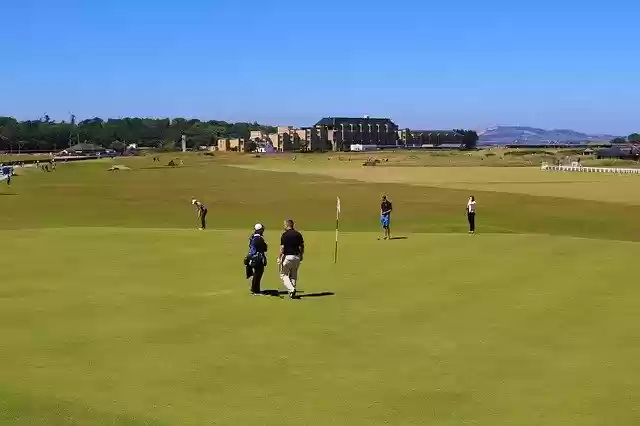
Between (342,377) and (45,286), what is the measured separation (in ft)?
35.9

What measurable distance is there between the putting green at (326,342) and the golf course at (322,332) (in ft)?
0.15

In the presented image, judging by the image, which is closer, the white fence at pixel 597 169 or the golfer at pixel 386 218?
the golfer at pixel 386 218

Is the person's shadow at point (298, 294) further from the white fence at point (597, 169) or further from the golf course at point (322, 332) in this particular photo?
the white fence at point (597, 169)

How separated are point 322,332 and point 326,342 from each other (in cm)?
79

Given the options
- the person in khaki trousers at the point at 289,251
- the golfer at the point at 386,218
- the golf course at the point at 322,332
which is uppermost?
the person in khaki trousers at the point at 289,251

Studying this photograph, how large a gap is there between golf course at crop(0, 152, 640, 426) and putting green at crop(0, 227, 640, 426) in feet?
0.15

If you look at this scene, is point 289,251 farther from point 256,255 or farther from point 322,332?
point 322,332

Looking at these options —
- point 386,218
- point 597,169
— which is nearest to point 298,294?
point 386,218

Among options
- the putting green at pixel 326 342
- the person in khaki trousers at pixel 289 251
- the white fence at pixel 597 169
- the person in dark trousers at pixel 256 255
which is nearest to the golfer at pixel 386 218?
the putting green at pixel 326 342

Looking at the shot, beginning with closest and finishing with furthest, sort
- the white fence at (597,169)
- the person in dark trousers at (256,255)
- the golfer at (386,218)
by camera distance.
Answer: the person in dark trousers at (256,255), the golfer at (386,218), the white fence at (597,169)

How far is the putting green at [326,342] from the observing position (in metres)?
11.6

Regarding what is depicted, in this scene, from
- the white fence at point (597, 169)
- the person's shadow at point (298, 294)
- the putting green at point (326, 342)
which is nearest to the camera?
the putting green at point (326, 342)

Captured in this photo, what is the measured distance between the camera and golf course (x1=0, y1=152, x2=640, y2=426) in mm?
11695

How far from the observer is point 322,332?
1614cm
